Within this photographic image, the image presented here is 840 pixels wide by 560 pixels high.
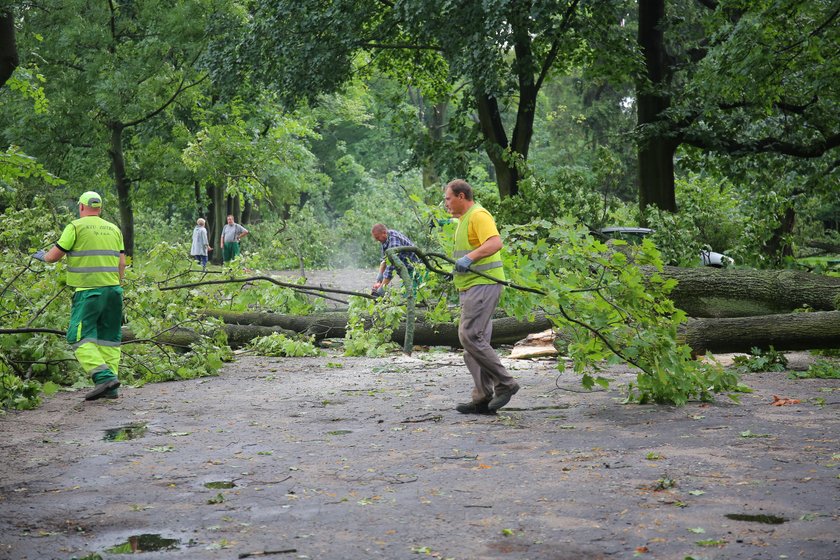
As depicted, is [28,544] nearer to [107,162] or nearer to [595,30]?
[595,30]

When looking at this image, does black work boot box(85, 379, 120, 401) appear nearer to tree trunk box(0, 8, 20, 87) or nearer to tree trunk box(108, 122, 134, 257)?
tree trunk box(0, 8, 20, 87)

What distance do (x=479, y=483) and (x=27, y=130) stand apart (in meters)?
26.6

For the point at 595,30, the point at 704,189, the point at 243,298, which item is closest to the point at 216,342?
the point at 243,298

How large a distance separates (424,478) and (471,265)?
105 inches

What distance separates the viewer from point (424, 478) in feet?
19.5

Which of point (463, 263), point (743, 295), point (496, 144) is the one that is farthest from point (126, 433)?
point (496, 144)

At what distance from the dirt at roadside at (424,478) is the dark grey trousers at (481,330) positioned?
1.27 feet

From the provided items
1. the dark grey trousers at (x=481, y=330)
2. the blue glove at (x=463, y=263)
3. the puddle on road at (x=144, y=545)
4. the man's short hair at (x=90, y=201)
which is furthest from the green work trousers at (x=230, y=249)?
the puddle on road at (x=144, y=545)

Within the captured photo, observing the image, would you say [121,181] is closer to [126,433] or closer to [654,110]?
[654,110]

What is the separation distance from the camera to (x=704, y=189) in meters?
26.5

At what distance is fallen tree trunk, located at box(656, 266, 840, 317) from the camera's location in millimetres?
12906

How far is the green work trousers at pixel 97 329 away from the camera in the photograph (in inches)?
390

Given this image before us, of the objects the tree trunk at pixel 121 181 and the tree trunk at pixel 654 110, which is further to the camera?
the tree trunk at pixel 121 181

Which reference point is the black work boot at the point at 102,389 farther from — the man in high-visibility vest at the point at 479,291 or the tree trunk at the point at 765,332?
the tree trunk at the point at 765,332
